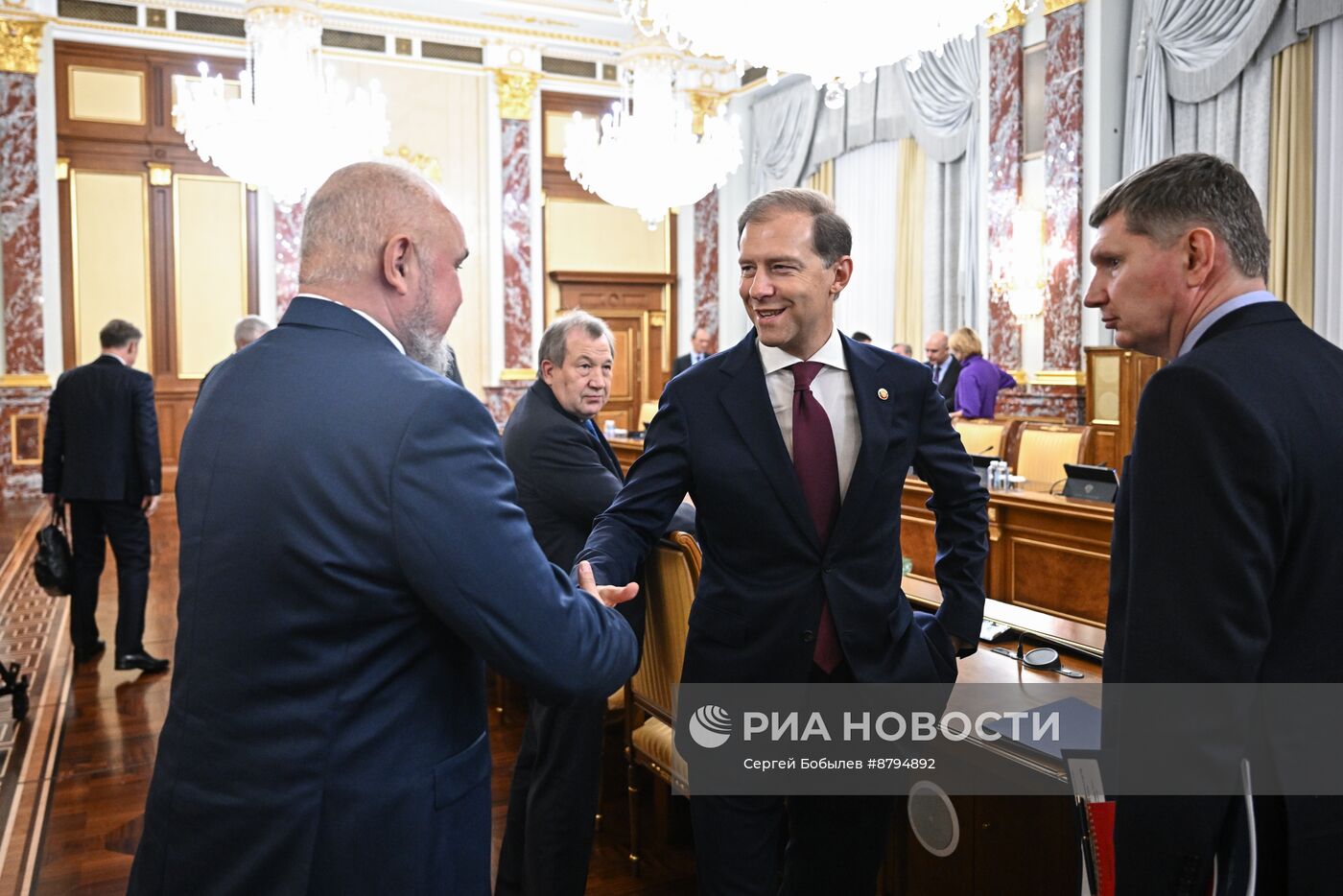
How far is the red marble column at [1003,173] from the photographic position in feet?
29.1

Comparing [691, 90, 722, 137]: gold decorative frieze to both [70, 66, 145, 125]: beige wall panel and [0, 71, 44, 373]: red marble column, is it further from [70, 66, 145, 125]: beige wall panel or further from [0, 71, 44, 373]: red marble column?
[0, 71, 44, 373]: red marble column

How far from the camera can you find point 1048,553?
15.3 feet

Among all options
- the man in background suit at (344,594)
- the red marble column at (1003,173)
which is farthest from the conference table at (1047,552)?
the red marble column at (1003,173)

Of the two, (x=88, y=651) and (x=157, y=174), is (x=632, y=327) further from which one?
(x=88, y=651)

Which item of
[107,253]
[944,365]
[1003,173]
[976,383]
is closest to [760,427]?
[976,383]

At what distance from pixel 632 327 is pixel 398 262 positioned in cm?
1187

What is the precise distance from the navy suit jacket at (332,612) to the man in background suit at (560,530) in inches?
42.2

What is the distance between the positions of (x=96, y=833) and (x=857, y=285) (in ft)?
30.8

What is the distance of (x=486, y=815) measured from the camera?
1.50m

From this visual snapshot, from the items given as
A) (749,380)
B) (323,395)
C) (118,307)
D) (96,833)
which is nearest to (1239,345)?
(749,380)

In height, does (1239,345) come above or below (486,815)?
above

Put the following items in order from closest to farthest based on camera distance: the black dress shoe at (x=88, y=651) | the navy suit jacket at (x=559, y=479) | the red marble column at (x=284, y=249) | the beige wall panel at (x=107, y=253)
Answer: the navy suit jacket at (x=559, y=479) → the black dress shoe at (x=88, y=651) → the beige wall panel at (x=107, y=253) → the red marble column at (x=284, y=249)

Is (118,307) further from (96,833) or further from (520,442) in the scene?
(520,442)

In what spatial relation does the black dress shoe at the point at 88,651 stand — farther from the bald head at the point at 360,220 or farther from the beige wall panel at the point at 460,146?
the beige wall panel at the point at 460,146
